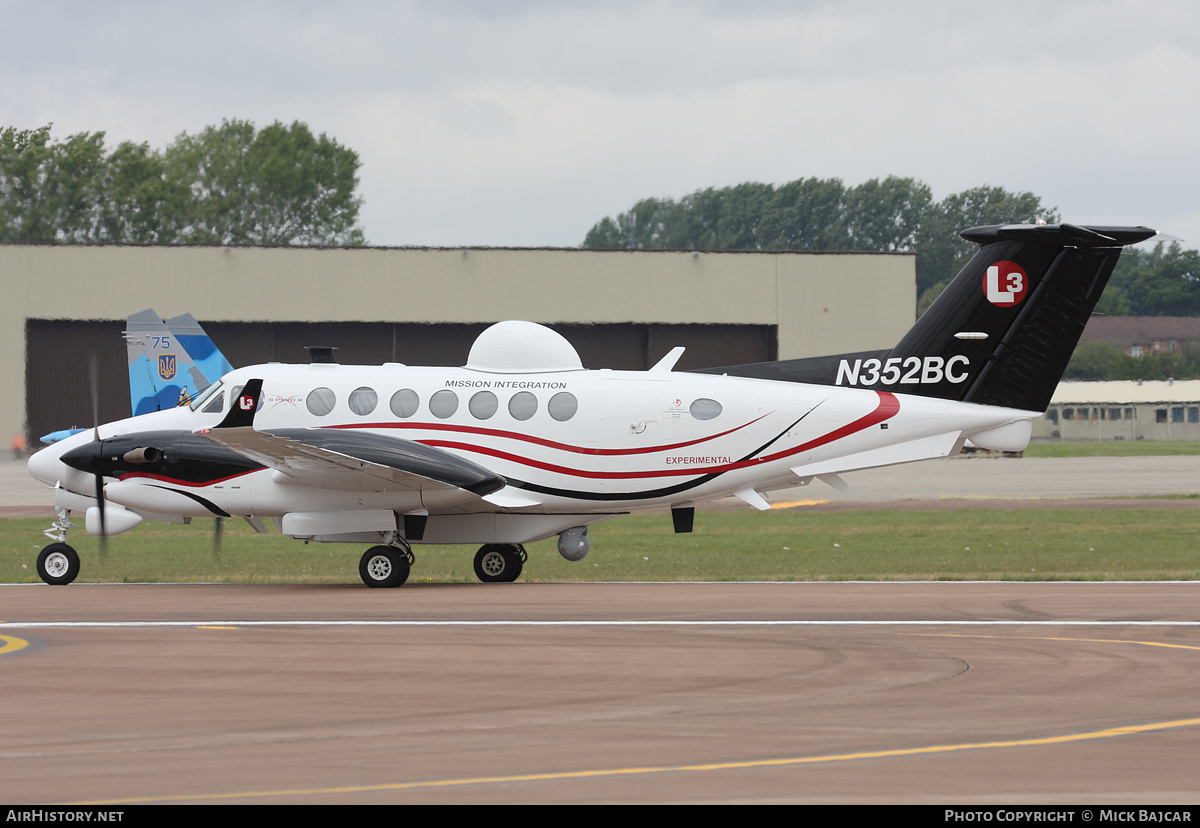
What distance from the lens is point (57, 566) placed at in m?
20.2

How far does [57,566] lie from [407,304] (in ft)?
118

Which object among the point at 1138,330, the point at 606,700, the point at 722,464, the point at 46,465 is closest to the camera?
the point at 606,700

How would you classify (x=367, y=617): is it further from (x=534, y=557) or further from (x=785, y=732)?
(x=534, y=557)

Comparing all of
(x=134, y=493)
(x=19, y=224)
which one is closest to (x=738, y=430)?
(x=134, y=493)

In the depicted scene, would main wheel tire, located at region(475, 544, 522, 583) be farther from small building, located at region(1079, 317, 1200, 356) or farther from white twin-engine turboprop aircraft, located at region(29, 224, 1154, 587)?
small building, located at region(1079, 317, 1200, 356)

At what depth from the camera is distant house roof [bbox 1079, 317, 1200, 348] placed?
128000 millimetres

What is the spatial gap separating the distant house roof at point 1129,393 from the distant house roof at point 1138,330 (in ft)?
126

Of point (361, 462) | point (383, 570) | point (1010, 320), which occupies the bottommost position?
point (383, 570)

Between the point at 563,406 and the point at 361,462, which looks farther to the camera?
the point at 563,406

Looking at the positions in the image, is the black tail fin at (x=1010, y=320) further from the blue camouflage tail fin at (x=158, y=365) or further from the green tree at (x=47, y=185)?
the green tree at (x=47, y=185)

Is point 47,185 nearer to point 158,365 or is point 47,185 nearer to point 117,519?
point 158,365

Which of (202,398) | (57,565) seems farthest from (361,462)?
(57,565)

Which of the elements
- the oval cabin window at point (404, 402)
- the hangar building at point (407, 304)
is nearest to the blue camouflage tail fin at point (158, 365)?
the oval cabin window at point (404, 402)
